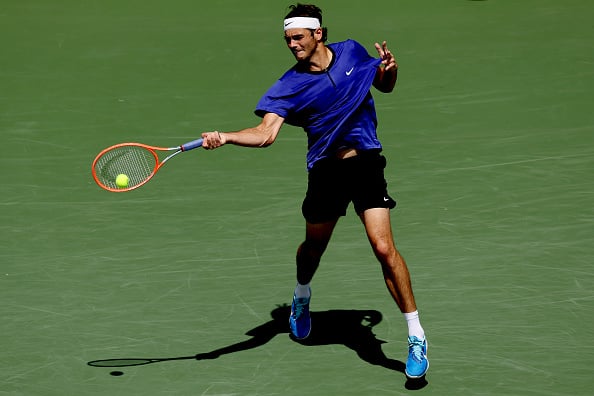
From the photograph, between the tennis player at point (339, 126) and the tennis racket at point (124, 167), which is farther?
the tennis racket at point (124, 167)

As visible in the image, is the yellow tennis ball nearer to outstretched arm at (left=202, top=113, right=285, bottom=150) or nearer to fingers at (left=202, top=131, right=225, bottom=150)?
outstretched arm at (left=202, top=113, right=285, bottom=150)

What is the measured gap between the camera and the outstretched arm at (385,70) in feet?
25.2

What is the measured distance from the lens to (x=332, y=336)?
324 inches

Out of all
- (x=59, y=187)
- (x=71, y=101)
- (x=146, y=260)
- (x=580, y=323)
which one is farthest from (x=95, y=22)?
(x=580, y=323)

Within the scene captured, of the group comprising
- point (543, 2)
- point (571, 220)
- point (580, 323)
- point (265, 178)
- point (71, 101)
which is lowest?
point (580, 323)

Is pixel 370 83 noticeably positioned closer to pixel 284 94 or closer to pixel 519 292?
pixel 284 94

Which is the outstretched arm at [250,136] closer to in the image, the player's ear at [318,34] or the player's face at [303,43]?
the player's face at [303,43]

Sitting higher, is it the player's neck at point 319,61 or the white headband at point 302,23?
the white headband at point 302,23

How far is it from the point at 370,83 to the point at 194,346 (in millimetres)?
2005

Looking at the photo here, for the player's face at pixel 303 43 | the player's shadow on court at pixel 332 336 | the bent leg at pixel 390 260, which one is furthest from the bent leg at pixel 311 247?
the player's face at pixel 303 43

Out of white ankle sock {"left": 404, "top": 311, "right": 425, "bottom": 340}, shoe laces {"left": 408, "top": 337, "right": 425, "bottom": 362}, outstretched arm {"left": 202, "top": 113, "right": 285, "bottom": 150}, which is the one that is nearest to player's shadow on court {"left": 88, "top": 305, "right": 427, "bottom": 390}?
shoe laces {"left": 408, "top": 337, "right": 425, "bottom": 362}

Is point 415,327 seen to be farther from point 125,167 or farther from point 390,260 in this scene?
point 125,167

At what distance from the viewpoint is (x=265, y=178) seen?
38.0 ft

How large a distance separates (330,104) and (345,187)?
52 centimetres
